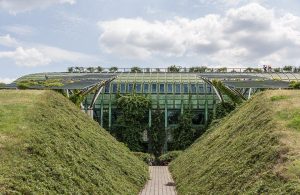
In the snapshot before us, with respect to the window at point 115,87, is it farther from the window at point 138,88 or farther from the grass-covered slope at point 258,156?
the grass-covered slope at point 258,156

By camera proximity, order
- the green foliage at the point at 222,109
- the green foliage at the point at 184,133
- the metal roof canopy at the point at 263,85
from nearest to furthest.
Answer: the metal roof canopy at the point at 263,85 → the green foliage at the point at 184,133 → the green foliage at the point at 222,109

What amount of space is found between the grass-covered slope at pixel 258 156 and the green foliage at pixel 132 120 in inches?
881

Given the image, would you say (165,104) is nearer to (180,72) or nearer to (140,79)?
(140,79)

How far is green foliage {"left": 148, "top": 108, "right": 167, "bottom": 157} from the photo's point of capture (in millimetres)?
49656

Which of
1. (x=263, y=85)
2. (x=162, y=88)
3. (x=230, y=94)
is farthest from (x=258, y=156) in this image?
(x=162, y=88)

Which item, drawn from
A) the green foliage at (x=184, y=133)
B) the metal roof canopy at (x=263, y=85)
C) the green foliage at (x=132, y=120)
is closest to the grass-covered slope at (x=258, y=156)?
the metal roof canopy at (x=263, y=85)

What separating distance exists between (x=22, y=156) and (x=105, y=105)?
3641 centimetres

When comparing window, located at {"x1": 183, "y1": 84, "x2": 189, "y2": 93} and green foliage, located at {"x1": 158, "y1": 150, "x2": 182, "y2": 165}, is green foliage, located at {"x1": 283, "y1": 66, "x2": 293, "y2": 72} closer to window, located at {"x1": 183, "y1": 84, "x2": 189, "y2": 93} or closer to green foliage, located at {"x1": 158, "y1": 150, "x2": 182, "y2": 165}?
window, located at {"x1": 183, "y1": 84, "x2": 189, "y2": 93}

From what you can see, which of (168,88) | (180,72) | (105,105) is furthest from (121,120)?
(180,72)

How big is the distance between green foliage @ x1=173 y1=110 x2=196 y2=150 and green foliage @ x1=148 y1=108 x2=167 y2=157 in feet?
4.35

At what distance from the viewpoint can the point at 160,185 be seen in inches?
1051

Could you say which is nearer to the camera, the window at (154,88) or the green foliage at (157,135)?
the green foliage at (157,135)

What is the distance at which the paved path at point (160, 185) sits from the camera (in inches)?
945

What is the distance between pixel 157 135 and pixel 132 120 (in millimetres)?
3075
